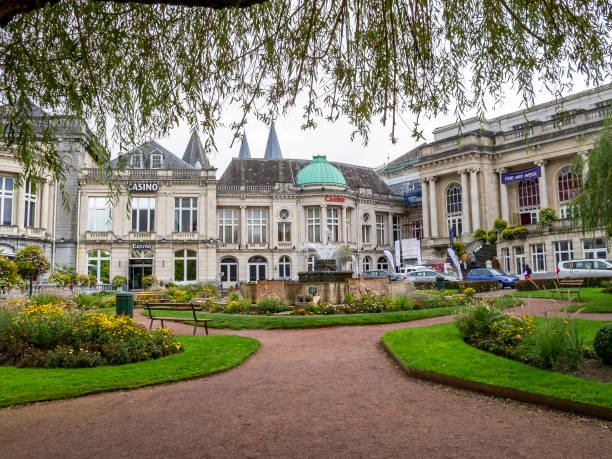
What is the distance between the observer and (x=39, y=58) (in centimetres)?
536

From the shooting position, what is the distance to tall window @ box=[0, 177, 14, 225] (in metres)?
37.6

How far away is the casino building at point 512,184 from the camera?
38406 mm

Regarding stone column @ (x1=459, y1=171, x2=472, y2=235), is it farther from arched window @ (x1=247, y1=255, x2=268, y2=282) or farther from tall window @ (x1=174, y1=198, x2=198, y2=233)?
tall window @ (x1=174, y1=198, x2=198, y2=233)

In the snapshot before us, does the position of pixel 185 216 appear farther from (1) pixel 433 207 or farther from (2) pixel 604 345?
(2) pixel 604 345

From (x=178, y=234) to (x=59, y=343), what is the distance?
116ft

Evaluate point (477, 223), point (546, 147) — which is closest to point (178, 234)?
point (477, 223)

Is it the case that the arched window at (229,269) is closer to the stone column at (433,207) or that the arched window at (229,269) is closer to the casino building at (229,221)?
the casino building at (229,221)

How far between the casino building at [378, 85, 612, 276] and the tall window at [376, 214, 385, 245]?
4.32 meters

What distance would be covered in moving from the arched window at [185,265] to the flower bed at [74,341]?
33.2 meters

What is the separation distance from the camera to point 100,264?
42719 mm

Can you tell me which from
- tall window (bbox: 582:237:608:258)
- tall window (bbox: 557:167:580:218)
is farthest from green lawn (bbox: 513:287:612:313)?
tall window (bbox: 557:167:580:218)

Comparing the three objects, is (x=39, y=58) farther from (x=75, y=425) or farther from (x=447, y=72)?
(x=447, y=72)

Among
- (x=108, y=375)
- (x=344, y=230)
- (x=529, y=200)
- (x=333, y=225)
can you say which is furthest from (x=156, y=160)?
(x=108, y=375)

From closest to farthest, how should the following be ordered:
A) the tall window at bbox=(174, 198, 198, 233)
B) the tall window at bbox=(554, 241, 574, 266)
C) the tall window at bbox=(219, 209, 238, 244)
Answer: the tall window at bbox=(554, 241, 574, 266)
the tall window at bbox=(174, 198, 198, 233)
the tall window at bbox=(219, 209, 238, 244)
